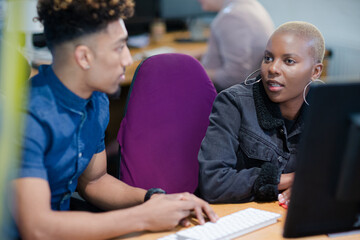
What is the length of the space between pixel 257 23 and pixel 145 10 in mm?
1528

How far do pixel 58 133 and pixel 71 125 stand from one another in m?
0.05

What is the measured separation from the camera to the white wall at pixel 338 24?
154 inches

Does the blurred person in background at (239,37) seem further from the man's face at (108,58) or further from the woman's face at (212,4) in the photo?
the man's face at (108,58)

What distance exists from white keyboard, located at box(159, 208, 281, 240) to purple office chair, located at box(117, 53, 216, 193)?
43 cm

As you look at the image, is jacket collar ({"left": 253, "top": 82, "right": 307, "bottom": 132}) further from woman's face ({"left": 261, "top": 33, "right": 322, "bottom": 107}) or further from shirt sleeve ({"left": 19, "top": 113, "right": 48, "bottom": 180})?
shirt sleeve ({"left": 19, "top": 113, "right": 48, "bottom": 180})

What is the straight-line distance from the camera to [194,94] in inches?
61.4

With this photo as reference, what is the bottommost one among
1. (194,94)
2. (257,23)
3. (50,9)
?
(194,94)

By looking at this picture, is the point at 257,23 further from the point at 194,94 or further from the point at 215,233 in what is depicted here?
the point at 215,233

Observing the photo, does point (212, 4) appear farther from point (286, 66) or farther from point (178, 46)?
point (286, 66)

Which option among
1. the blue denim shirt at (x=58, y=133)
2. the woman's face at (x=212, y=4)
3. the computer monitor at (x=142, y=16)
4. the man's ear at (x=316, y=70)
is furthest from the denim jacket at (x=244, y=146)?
the computer monitor at (x=142, y=16)

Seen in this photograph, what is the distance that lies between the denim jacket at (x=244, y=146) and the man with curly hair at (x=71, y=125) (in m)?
0.17

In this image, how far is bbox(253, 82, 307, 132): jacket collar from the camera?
1.33m

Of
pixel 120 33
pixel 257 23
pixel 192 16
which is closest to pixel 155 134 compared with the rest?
pixel 120 33

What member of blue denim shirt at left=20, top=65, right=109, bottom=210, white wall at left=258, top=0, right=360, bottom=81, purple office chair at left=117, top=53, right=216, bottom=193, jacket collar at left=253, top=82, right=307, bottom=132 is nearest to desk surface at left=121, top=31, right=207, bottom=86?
white wall at left=258, top=0, right=360, bottom=81
